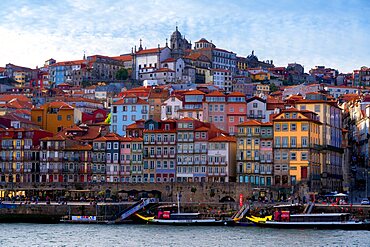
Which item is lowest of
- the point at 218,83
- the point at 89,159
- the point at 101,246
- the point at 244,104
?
the point at 101,246

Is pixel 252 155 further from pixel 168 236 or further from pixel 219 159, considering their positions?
pixel 168 236

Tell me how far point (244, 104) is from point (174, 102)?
10657 millimetres

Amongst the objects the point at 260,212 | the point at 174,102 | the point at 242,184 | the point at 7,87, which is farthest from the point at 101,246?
the point at 7,87

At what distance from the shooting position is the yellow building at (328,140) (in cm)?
9434

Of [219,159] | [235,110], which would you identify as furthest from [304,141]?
[235,110]

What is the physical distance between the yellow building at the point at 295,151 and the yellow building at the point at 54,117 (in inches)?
1476

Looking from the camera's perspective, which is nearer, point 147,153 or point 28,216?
point 28,216

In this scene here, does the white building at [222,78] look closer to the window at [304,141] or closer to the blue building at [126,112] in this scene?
the blue building at [126,112]

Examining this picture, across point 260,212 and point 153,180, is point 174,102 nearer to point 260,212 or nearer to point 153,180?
point 153,180

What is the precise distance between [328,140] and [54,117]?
40298 millimetres

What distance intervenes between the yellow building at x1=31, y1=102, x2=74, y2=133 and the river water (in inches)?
1708

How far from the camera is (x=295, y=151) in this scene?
296 feet

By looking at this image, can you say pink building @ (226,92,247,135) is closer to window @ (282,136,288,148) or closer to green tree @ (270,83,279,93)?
window @ (282,136,288,148)

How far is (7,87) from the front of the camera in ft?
621
